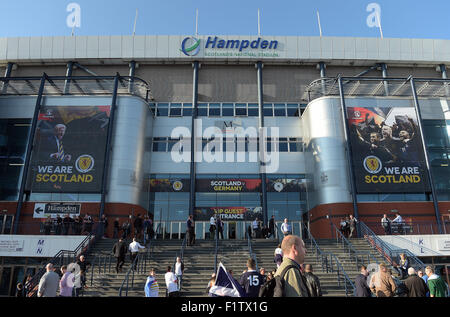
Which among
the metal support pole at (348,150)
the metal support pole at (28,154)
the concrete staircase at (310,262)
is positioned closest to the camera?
the concrete staircase at (310,262)

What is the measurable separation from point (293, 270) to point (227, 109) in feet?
97.2

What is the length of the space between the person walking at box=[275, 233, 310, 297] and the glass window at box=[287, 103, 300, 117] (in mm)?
29786

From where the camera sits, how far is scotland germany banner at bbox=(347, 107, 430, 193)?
26.2 metres

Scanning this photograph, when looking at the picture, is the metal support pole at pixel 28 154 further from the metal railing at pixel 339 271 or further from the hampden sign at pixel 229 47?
the metal railing at pixel 339 271

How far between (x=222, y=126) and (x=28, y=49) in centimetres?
2047

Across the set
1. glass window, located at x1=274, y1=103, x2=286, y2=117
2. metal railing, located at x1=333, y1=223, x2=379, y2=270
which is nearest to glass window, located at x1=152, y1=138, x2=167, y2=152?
glass window, located at x1=274, y1=103, x2=286, y2=117

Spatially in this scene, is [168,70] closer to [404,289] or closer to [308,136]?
[308,136]

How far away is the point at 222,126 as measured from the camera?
31281mm

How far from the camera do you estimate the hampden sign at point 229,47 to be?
33.7 m

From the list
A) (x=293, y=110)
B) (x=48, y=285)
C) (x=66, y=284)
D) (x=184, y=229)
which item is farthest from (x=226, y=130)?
(x=48, y=285)

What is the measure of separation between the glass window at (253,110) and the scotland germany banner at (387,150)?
8.27m

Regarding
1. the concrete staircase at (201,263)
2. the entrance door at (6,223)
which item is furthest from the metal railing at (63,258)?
the entrance door at (6,223)

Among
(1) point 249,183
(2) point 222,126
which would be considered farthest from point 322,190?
(2) point 222,126

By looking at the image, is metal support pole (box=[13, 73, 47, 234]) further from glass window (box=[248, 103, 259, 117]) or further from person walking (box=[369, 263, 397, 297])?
person walking (box=[369, 263, 397, 297])
